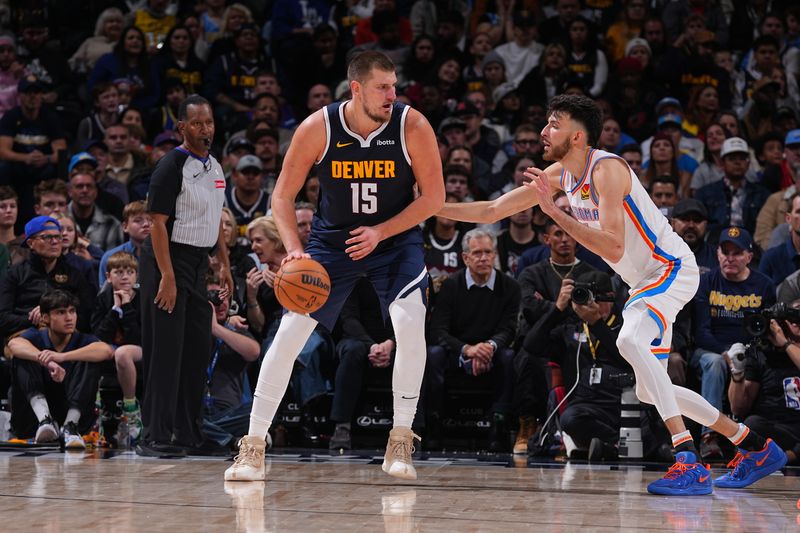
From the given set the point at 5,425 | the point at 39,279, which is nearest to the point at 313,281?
the point at 5,425

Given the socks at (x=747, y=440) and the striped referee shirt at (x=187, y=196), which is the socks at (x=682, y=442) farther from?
the striped referee shirt at (x=187, y=196)

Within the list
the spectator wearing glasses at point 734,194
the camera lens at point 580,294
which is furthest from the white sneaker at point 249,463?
the spectator wearing glasses at point 734,194

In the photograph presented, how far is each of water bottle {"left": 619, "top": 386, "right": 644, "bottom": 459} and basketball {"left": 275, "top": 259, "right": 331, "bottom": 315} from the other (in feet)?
9.34

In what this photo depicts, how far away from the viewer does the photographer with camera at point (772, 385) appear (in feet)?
23.0

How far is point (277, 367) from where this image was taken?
5254mm

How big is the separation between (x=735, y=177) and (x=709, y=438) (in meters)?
3.13

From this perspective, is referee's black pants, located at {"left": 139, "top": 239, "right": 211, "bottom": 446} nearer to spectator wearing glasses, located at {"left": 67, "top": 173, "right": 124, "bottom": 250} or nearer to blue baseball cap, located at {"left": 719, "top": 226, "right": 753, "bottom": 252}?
spectator wearing glasses, located at {"left": 67, "top": 173, "right": 124, "bottom": 250}

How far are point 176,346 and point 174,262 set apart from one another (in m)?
0.50

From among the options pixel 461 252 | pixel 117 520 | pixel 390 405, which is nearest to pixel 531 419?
pixel 390 405

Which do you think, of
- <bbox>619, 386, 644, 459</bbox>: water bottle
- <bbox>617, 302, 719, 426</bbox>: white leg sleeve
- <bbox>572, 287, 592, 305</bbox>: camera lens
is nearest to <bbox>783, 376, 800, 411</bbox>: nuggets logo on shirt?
<bbox>619, 386, 644, 459</bbox>: water bottle

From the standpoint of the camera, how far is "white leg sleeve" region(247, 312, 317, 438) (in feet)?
17.2

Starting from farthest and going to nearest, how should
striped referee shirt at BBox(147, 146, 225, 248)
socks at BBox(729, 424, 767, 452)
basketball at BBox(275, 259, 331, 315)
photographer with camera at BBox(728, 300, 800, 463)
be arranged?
1. photographer with camera at BBox(728, 300, 800, 463)
2. striped referee shirt at BBox(147, 146, 225, 248)
3. socks at BBox(729, 424, 767, 452)
4. basketball at BBox(275, 259, 331, 315)

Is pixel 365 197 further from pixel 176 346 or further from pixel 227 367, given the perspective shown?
pixel 227 367

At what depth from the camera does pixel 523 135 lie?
10.3 meters
